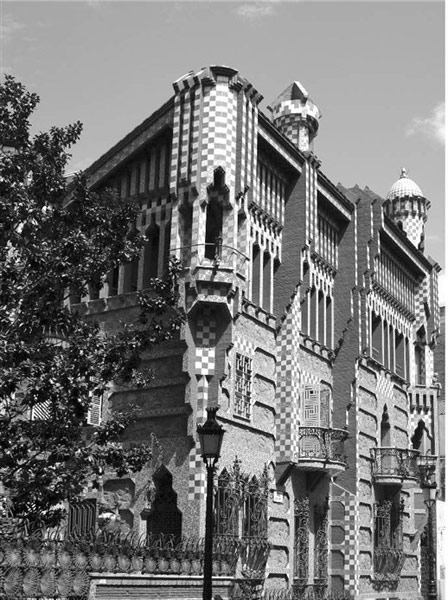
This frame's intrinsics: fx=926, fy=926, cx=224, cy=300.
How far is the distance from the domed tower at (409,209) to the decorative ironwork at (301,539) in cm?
1813

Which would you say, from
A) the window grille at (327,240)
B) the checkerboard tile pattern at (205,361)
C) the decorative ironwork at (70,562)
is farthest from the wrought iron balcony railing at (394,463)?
the decorative ironwork at (70,562)

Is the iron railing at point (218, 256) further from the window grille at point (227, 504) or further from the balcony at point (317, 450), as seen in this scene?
the balcony at point (317, 450)

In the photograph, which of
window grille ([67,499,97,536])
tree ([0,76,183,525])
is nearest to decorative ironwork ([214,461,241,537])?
window grille ([67,499,97,536])

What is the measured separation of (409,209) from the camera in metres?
42.1

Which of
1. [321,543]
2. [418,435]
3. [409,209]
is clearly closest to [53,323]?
[321,543]

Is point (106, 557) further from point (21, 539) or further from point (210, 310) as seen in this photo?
point (210, 310)

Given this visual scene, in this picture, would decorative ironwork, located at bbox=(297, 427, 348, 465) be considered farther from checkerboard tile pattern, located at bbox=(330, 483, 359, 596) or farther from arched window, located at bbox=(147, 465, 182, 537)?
arched window, located at bbox=(147, 465, 182, 537)

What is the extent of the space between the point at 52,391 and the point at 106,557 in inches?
182

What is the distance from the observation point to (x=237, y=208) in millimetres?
A: 23625

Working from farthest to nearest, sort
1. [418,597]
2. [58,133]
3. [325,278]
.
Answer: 1. [418,597]
2. [325,278]
3. [58,133]

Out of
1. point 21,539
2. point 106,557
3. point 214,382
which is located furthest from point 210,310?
point 21,539

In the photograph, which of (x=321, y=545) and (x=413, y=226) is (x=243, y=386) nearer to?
(x=321, y=545)

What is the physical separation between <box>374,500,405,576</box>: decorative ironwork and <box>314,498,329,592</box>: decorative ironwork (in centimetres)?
369

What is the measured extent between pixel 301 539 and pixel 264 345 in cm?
577
